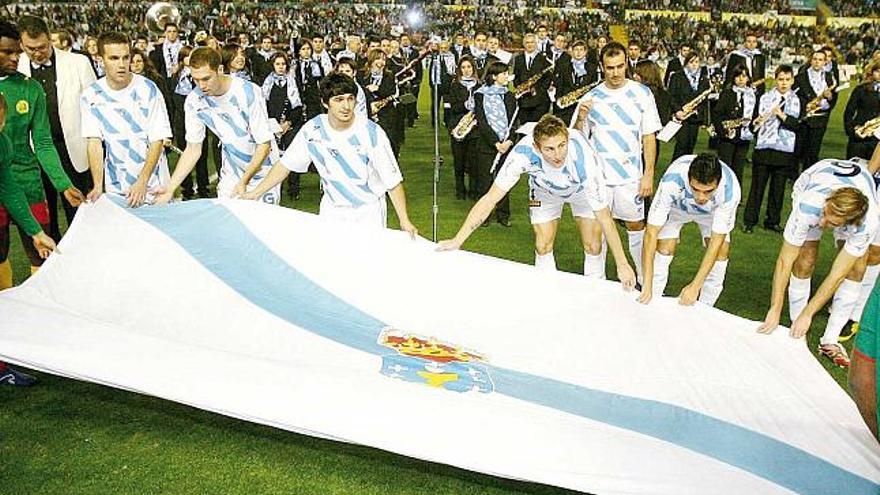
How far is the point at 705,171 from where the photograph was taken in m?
5.20

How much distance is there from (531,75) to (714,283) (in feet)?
20.2

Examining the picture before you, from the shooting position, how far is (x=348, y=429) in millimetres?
3549

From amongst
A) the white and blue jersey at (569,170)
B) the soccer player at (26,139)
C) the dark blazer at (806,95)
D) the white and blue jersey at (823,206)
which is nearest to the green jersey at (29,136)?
the soccer player at (26,139)

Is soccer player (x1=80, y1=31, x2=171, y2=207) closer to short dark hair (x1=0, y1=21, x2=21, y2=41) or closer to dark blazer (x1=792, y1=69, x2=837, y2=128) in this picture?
short dark hair (x1=0, y1=21, x2=21, y2=41)

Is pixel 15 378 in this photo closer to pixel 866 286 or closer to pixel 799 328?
pixel 799 328

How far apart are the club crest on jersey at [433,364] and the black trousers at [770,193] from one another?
18.6 feet

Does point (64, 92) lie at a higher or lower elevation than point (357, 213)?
higher

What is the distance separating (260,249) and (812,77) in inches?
338

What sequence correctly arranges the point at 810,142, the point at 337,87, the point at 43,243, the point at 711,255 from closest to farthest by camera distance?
the point at 43,243, the point at 337,87, the point at 711,255, the point at 810,142

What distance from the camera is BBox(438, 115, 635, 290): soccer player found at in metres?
5.25

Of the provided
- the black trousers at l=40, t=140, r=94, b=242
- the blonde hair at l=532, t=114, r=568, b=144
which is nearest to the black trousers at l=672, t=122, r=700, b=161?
the blonde hair at l=532, t=114, r=568, b=144

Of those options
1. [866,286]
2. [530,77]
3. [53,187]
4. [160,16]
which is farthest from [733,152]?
[160,16]

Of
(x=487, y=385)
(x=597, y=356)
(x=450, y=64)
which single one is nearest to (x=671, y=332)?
(x=597, y=356)

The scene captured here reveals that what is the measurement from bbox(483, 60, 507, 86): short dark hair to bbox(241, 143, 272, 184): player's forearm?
4.06m
